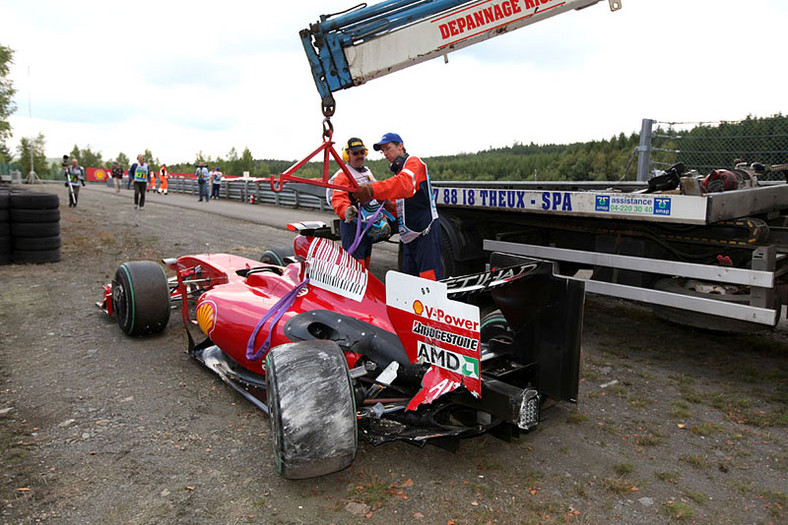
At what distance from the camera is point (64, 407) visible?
396 centimetres

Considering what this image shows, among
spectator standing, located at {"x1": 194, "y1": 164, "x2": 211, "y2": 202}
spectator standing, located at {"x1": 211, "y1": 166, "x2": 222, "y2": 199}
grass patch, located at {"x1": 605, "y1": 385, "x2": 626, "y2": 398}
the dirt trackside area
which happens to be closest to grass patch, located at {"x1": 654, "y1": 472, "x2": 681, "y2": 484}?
the dirt trackside area

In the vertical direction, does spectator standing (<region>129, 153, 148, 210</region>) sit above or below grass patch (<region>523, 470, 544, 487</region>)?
above

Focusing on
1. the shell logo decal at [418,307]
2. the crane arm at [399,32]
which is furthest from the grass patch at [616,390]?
the crane arm at [399,32]

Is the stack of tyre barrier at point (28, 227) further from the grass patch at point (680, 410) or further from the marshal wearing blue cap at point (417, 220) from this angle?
the grass patch at point (680, 410)

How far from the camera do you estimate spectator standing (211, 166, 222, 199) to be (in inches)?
1041

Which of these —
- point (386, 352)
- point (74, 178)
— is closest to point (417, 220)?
point (386, 352)

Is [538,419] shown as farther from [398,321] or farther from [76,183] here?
[76,183]

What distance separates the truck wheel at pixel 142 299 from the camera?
207 inches

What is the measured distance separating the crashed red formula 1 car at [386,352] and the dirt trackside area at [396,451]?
0.24 meters

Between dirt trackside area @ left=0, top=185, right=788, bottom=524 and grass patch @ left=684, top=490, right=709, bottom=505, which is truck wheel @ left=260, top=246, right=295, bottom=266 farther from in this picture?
grass patch @ left=684, top=490, right=709, bottom=505

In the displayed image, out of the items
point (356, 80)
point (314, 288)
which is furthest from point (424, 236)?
point (356, 80)

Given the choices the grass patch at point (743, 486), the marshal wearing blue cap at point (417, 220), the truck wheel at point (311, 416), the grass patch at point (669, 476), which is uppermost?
the marshal wearing blue cap at point (417, 220)

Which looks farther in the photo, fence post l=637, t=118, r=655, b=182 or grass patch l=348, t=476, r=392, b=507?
fence post l=637, t=118, r=655, b=182

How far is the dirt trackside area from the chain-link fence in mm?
4311
